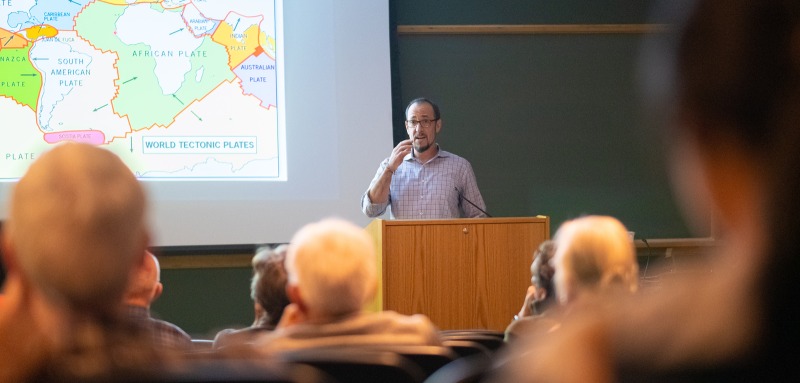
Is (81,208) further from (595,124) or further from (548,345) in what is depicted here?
(595,124)

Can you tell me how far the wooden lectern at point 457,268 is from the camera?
4.43 m

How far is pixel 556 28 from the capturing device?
635 centimetres

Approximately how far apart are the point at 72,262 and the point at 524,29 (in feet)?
17.5

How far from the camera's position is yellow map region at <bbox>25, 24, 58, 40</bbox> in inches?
216

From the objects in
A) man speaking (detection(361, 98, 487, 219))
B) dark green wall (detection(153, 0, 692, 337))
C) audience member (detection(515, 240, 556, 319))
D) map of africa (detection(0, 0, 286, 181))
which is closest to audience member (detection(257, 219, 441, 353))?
audience member (detection(515, 240, 556, 319))

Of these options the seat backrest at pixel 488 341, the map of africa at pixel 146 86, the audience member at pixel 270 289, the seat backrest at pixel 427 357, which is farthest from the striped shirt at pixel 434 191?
the seat backrest at pixel 427 357

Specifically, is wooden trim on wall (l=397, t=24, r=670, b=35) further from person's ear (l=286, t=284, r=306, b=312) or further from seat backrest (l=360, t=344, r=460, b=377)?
seat backrest (l=360, t=344, r=460, b=377)

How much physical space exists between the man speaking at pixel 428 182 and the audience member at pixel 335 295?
9.63 ft

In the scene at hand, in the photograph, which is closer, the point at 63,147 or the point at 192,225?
the point at 63,147

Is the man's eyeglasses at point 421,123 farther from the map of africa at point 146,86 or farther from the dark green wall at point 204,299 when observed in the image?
the dark green wall at point 204,299

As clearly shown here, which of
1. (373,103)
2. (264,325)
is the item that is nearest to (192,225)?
(373,103)

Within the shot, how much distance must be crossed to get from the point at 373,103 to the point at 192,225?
4.34 feet

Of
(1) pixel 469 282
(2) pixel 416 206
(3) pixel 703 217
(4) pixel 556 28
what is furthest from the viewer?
(4) pixel 556 28


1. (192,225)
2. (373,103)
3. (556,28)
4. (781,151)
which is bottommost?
(192,225)
